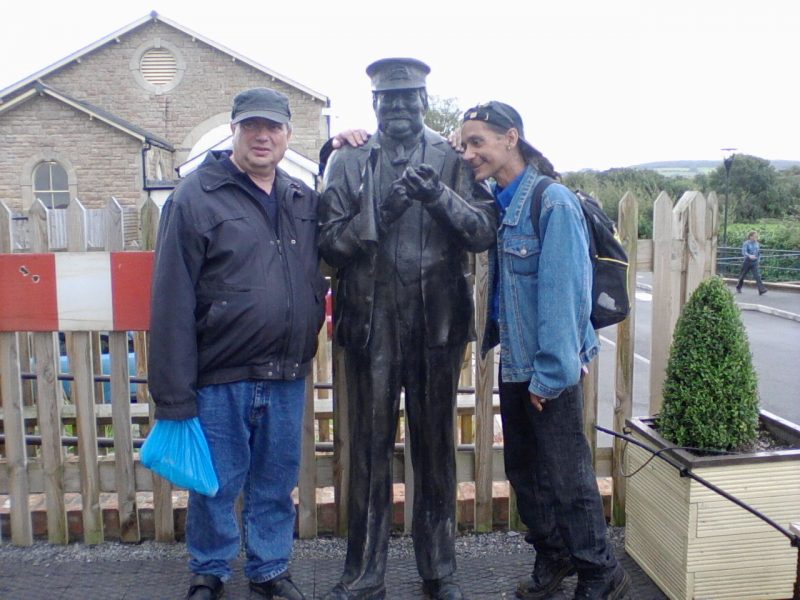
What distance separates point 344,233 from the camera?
112 inches

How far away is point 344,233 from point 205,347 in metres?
0.70

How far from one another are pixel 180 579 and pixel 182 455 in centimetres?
102

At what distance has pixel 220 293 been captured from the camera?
2805 mm

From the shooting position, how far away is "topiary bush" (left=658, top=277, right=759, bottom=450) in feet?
9.75

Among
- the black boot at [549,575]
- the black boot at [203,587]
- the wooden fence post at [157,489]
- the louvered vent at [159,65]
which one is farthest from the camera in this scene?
the louvered vent at [159,65]

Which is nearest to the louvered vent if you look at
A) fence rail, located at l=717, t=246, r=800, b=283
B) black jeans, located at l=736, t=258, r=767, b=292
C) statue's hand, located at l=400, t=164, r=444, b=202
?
fence rail, located at l=717, t=246, r=800, b=283

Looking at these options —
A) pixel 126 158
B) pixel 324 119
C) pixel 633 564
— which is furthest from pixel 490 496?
pixel 324 119

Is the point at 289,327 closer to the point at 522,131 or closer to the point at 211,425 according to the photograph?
the point at 211,425

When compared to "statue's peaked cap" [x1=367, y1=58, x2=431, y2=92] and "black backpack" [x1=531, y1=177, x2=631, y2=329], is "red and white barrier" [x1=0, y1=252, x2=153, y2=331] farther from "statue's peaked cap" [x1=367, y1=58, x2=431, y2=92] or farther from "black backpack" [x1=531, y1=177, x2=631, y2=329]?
"black backpack" [x1=531, y1=177, x2=631, y2=329]

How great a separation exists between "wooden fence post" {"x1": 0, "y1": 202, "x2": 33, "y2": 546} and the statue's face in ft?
6.56

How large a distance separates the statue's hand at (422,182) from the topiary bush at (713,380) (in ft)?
4.16

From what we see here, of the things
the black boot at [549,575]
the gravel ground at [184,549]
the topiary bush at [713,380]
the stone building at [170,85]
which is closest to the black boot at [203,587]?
the gravel ground at [184,549]

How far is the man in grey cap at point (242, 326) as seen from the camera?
2.76 metres

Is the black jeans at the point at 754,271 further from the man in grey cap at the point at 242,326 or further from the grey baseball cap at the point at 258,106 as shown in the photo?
the grey baseball cap at the point at 258,106
